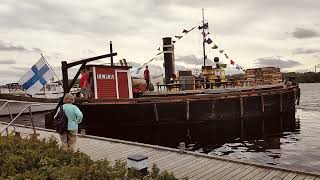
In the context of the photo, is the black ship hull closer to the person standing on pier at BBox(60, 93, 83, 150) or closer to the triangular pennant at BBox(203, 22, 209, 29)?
the triangular pennant at BBox(203, 22, 209, 29)

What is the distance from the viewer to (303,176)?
8.14m

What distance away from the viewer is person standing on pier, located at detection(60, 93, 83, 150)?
32.0ft

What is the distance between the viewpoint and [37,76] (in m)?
29.2

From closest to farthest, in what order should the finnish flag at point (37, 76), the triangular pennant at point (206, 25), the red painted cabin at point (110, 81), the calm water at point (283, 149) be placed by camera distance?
the calm water at point (283, 149) → the red painted cabin at point (110, 81) → the finnish flag at point (37, 76) → the triangular pennant at point (206, 25)

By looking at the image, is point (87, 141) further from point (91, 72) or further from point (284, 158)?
point (91, 72)

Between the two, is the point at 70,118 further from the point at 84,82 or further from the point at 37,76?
the point at 37,76

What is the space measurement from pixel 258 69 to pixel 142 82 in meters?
12.7

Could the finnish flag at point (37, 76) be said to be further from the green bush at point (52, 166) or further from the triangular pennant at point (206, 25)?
the green bush at point (52, 166)

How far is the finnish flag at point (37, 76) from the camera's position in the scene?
2903 cm

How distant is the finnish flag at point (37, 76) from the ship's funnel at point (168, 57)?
35.4 feet

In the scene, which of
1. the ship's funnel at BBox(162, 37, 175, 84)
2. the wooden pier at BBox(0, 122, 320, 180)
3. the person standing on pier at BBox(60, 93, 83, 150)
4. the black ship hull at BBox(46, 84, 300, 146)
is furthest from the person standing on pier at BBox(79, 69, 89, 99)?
the person standing on pier at BBox(60, 93, 83, 150)

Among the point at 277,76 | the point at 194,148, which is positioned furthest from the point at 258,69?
the point at 194,148

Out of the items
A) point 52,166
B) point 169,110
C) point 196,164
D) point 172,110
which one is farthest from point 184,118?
point 52,166

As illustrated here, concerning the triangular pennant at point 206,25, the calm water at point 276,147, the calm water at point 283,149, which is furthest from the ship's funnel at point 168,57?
the calm water at point 283,149
